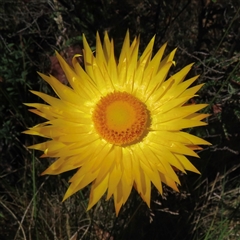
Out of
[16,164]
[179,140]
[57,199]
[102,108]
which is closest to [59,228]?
[57,199]

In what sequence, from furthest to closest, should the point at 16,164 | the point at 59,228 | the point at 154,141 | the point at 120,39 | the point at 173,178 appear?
1. the point at 16,164
2. the point at 120,39
3. the point at 59,228
4. the point at 154,141
5. the point at 173,178

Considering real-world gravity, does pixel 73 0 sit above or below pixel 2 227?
above

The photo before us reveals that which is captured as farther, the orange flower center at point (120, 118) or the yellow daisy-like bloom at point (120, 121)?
the orange flower center at point (120, 118)

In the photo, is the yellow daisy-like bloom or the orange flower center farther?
the orange flower center

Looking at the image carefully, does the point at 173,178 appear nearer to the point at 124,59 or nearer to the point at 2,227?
the point at 124,59

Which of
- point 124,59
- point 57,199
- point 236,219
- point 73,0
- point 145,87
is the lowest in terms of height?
point 236,219
